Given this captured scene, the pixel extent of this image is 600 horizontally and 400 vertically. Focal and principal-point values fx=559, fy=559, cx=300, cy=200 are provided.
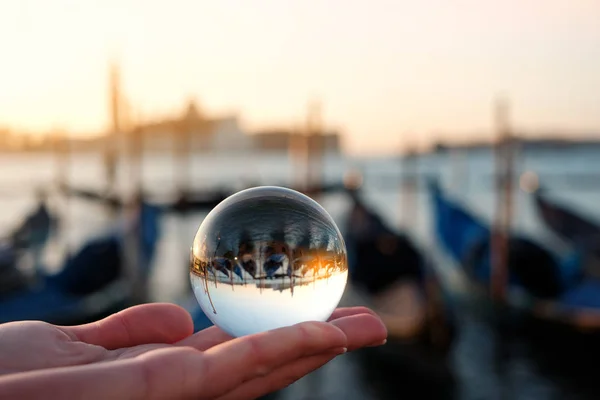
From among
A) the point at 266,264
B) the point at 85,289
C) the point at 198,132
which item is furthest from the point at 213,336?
the point at 198,132

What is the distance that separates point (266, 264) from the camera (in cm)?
221

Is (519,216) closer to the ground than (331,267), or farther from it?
closer to the ground

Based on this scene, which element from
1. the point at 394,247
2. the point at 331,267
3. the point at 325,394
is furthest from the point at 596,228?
the point at 331,267

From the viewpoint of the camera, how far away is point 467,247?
17.2 metres

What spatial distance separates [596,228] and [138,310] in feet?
66.8

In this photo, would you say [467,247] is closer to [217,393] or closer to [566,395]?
[566,395]

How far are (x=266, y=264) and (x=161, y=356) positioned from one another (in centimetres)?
62

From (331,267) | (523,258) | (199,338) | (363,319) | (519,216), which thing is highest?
(331,267)

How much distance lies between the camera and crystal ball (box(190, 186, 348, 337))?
7.30ft

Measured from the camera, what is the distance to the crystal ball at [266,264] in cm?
→ 222

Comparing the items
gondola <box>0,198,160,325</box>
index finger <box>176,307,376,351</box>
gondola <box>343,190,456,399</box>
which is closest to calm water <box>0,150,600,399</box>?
gondola <box>343,190,456,399</box>

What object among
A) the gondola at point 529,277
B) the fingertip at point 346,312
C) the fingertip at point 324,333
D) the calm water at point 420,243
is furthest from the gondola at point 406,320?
the fingertip at point 324,333

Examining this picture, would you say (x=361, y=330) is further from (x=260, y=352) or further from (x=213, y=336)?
(x=213, y=336)

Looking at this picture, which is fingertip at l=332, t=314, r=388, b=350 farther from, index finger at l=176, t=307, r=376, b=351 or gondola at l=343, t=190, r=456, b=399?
gondola at l=343, t=190, r=456, b=399
